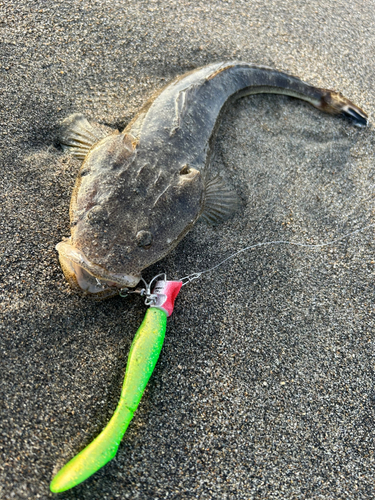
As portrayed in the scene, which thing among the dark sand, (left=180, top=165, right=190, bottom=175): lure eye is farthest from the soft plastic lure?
(left=180, top=165, right=190, bottom=175): lure eye

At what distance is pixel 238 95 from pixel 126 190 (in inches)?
75.4

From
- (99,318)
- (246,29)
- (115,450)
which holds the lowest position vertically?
(115,450)

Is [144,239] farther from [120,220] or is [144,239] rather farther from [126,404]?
[126,404]

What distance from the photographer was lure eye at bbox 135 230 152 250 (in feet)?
8.45

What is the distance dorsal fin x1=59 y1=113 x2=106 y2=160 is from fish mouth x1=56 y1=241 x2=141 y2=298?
955 mm

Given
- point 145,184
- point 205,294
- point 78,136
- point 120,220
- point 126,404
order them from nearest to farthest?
point 126,404
point 120,220
point 145,184
point 205,294
point 78,136

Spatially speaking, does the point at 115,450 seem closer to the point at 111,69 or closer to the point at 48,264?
the point at 48,264

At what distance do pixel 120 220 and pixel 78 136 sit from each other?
1.10 metres

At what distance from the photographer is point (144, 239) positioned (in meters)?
2.60

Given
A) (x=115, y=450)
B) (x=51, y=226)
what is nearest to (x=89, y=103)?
(x=51, y=226)

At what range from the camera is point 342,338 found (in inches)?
119

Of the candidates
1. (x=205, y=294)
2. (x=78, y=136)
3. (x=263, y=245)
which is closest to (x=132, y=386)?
(x=205, y=294)

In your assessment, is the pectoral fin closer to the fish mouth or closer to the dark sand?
the dark sand

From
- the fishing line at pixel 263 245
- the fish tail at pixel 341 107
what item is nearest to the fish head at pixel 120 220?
the fishing line at pixel 263 245
